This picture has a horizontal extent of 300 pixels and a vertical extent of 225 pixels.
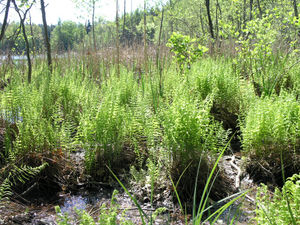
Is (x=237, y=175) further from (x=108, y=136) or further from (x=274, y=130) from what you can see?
(x=108, y=136)

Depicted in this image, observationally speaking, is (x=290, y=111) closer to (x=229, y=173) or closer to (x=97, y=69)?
(x=229, y=173)

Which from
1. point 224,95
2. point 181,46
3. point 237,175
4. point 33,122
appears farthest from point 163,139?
point 181,46

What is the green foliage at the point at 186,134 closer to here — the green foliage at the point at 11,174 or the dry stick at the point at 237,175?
the dry stick at the point at 237,175

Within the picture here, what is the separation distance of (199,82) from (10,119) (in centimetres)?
273

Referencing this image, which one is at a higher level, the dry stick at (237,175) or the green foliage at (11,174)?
the green foliage at (11,174)

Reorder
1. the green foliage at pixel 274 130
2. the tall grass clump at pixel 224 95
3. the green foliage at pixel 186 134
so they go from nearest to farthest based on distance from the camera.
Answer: the green foliage at pixel 186 134 < the green foliage at pixel 274 130 < the tall grass clump at pixel 224 95

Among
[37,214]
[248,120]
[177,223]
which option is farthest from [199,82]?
[37,214]

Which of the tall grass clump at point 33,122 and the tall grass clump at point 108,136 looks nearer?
the tall grass clump at point 33,122

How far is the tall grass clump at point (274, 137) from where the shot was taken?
2473 mm

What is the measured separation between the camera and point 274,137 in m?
2.54

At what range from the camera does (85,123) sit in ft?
8.57

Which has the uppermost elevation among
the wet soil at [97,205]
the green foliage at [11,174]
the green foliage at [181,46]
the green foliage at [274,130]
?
the green foliage at [181,46]

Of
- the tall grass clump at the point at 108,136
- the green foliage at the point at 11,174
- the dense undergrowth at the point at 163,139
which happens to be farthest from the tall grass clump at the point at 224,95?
the green foliage at the point at 11,174

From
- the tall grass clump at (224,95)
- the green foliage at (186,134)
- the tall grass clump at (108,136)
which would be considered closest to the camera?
the green foliage at (186,134)
